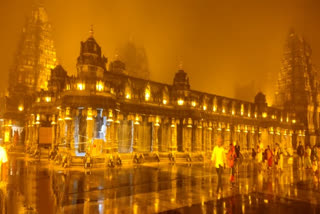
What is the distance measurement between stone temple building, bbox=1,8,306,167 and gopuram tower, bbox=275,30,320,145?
2122mm

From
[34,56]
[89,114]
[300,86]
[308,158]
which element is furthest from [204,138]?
[34,56]

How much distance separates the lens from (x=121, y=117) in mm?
33469

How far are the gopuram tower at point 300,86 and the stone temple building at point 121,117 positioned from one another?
2122 millimetres

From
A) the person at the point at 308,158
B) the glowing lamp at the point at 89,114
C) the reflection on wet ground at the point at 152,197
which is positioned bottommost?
the reflection on wet ground at the point at 152,197

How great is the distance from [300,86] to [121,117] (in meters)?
56.9

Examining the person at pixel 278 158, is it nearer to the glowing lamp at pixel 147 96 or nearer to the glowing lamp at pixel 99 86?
the glowing lamp at pixel 147 96

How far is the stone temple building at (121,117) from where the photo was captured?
28578 millimetres

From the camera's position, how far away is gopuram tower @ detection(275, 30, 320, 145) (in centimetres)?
6912

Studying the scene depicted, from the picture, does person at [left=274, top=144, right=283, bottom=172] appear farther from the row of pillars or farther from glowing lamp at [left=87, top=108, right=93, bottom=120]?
glowing lamp at [left=87, top=108, right=93, bottom=120]

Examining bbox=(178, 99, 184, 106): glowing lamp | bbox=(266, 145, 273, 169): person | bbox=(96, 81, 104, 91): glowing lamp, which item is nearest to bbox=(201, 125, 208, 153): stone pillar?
bbox=(178, 99, 184, 106): glowing lamp

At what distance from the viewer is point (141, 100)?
3597cm

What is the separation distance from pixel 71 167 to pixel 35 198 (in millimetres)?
12960

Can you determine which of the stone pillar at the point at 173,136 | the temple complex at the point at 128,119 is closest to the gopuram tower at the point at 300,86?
the temple complex at the point at 128,119

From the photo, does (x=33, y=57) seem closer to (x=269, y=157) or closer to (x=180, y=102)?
(x=180, y=102)
